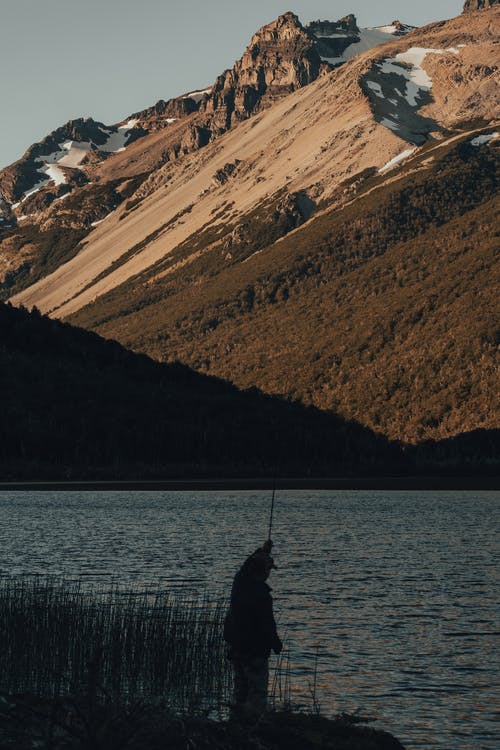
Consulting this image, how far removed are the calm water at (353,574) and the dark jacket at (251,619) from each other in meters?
4.21

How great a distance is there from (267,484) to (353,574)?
4562 inches

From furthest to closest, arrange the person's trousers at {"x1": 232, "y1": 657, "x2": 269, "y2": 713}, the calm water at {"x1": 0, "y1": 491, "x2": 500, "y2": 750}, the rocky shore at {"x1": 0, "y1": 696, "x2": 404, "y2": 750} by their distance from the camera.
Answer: the calm water at {"x1": 0, "y1": 491, "x2": 500, "y2": 750}, the person's trousers at {"x1": 232, "y1": 657, "x2": 269, "y2": 713}, the rocky shore at {"x1": 0, "y1": 696, "x2": 404, "y2": 750}

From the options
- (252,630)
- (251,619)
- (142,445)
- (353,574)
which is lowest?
(353,574)

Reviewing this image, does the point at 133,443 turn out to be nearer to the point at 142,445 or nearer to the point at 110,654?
the point at 142,445

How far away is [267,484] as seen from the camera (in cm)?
17650

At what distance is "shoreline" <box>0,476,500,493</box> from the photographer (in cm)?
16050

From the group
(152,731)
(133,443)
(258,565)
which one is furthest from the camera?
(133,443)

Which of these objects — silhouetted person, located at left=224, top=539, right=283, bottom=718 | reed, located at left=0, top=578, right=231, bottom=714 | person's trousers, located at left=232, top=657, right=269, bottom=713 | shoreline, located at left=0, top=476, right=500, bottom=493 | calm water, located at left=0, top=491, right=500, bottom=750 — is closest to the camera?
silhouetted person, located at left=224, top=539, right=283, bottom=718

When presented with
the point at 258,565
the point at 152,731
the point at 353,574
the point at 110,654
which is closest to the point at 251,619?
the point at 258,565

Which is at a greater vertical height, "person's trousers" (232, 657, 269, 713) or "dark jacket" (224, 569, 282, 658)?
"dark jacket" (224, 569, 282, 658)

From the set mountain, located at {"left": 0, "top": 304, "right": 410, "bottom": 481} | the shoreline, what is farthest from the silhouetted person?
mountain, located at {"left": 0, "top": 304, "right": 410, "bottom": 481}

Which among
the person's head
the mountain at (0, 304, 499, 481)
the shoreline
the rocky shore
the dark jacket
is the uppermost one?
the mountain at (0, 304, 499, 481)

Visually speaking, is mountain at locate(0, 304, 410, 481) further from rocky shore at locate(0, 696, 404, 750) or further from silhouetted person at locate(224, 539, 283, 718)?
rocky shore at locate(0, 696, 404, 750)

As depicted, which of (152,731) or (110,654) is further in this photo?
(110,654)
